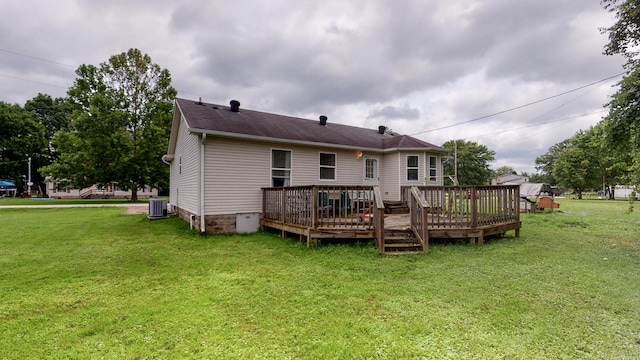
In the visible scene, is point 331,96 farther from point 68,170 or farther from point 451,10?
point 68,170

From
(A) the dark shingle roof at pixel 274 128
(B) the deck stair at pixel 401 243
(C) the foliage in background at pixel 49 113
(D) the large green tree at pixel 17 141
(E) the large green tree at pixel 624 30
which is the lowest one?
(B) the deck stair at pixel 401 243

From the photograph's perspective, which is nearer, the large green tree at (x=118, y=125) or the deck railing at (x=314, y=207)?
the deck railing at (x=314, y=207)

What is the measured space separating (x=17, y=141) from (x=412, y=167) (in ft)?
134

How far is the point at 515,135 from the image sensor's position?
28.7 m

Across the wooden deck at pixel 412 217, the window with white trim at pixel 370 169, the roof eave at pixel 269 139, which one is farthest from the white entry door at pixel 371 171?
the wooden deck at pixel 412 217

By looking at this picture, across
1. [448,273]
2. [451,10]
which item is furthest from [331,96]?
[448,273]

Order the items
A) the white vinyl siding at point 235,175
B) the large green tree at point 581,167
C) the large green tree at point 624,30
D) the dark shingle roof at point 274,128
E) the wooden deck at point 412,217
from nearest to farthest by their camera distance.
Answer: the large green tree at point 624,30, the wooden deck at point 412,217, the white vinyl siding at point 235,175, the dark shingle roof at point 274,128, the large green tree at point 581,167

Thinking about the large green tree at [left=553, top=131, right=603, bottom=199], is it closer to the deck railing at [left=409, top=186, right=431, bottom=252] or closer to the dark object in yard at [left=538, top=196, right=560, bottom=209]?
the dark object in yard at [left=538, top=196, right=560, bottom=209]

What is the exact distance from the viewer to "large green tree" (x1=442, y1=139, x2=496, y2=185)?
3981 centimetres

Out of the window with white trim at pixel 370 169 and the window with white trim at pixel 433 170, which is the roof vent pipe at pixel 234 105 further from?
the window with white trim at pixel 433 170

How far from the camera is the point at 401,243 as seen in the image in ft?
A: 20.5

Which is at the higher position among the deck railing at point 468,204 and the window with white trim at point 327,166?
the window with white trim at point 327,166

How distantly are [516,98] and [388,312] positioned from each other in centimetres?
1877

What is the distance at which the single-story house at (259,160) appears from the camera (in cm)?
812
